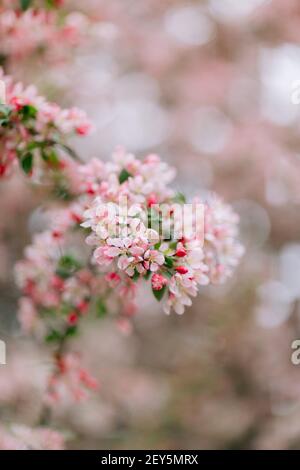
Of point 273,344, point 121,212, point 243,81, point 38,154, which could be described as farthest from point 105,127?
point 121,212

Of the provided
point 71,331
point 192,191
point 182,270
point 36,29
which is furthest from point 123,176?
point 192,191

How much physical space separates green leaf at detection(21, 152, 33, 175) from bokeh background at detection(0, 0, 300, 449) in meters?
1.27

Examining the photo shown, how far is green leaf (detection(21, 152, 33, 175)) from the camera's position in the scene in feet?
4.82

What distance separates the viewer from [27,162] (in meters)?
1.47

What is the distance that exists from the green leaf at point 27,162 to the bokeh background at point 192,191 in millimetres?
1270

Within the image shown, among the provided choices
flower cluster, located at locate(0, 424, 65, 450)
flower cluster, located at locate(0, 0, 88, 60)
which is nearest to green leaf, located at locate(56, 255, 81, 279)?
flower cluster, located at locate(0, 424, 65, 450)

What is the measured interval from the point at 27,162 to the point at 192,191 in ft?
4.46

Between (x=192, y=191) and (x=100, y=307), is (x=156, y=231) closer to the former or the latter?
(x=100, y=307)

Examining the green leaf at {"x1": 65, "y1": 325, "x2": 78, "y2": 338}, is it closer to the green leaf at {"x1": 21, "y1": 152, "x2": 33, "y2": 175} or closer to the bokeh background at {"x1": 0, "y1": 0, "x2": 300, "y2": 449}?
the green leaf at {"x1": 21, "y1": 152, "x2": 33, "y2": 175}

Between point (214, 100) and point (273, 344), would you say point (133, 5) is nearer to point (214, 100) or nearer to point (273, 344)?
point (214, 100)

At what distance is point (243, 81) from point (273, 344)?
81.7 inches

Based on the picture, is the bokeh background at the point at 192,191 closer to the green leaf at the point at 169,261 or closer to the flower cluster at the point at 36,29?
the flower cluster at the point at 36,29

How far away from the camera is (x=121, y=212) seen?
122 cm

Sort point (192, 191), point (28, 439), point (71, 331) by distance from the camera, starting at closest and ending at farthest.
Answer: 1. point (28, 439)
2. point (71, 331)
3. point (192, 191)
